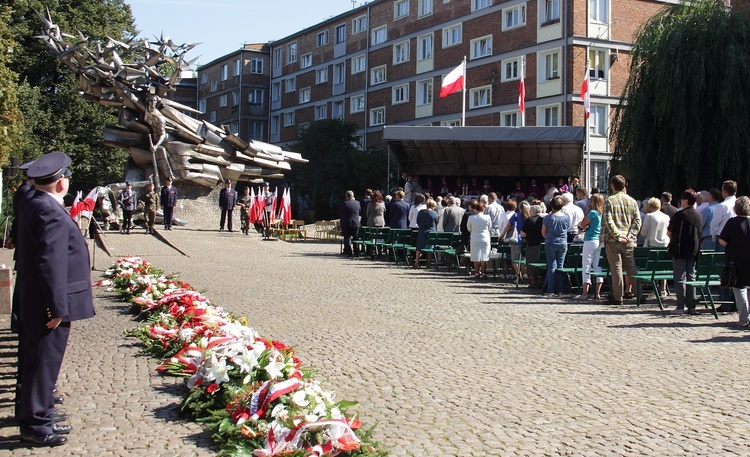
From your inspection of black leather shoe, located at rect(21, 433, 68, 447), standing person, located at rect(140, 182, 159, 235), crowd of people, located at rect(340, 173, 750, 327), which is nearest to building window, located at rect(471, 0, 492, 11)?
standing person, located at rect(140, 182, 159, 235)

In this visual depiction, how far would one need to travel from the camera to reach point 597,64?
42031mm

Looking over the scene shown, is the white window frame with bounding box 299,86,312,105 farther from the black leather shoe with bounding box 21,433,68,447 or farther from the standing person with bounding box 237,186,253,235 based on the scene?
the black leather shoe with bounding box 21,433,68,447

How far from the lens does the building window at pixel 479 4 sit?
155 feet

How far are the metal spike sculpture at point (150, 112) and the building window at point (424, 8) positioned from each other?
21.6 metres

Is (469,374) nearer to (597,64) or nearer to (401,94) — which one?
(597,64)

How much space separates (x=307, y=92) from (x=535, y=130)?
44488 mm

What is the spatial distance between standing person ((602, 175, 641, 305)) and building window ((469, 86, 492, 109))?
34417 millimetres

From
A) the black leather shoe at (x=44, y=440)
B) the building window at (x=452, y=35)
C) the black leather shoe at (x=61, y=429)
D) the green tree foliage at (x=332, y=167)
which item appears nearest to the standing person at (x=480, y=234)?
the black leather shoe at (x=61, y=429)

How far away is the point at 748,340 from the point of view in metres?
10.3

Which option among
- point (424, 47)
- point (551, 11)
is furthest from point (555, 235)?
point (424, 47)

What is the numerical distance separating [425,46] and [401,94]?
408cm

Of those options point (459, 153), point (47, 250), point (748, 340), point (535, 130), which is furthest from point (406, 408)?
point (459, 153)

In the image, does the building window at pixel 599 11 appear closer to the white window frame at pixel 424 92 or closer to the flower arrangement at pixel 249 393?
the white window frame at pixel 424 92

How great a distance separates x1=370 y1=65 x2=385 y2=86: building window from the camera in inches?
2293
